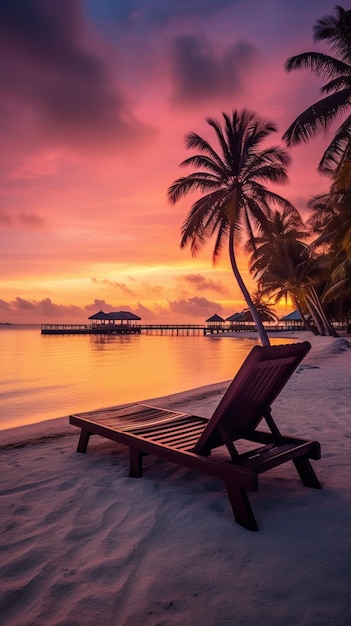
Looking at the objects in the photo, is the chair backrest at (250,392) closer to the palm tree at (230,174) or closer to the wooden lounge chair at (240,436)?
the wooden lounge chair at (240,436)

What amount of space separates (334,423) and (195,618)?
13.7ft

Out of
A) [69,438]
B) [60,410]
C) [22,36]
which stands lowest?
[60,410]

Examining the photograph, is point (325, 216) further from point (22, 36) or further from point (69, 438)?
point (69, 438)

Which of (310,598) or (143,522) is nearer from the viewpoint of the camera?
(310,598)

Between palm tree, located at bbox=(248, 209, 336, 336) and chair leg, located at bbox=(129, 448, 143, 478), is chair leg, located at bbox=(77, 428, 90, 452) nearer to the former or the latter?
chair leg, located at bbox=(129, 448, 143, 478)

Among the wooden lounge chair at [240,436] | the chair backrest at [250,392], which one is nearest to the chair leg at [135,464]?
the wooden lounge chair at [240,436]

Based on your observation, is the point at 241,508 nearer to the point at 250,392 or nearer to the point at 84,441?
the point at 250,392

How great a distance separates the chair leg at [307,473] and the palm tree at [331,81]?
13.0 metres

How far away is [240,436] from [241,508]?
0.80m

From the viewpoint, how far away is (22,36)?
9.20m

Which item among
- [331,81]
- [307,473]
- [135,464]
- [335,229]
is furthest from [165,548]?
[335,229]

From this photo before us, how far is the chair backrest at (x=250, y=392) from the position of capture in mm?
2729

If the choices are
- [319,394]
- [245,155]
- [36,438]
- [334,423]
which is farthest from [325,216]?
[36,438]

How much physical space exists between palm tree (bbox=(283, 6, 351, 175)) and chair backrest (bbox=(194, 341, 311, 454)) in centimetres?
1281
